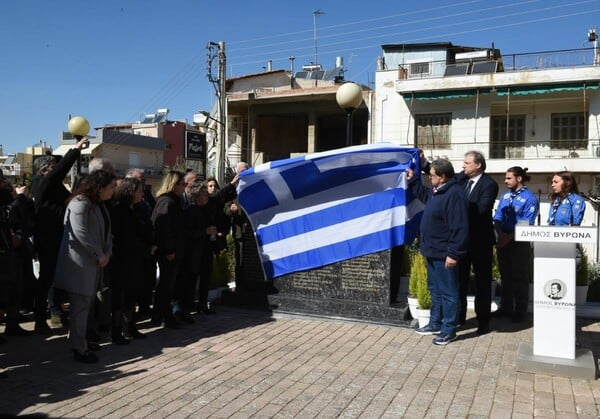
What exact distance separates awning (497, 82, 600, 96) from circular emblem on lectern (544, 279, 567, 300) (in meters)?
22.9

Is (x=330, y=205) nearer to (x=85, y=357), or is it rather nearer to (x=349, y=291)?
(x=349, y=291)

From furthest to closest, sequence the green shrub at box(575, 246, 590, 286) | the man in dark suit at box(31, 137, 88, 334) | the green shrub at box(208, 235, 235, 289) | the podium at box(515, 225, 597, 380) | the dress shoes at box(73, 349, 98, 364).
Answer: the green shrub at box(208, 235, 235, 289)
the green shrub at box(575, 246, 590, 286)
the man in dark suit at box(31, 137, 88, 334)
the dress shoes at box(73, 349, 98, 364)
the podium at box(515, 225, 597, 380)

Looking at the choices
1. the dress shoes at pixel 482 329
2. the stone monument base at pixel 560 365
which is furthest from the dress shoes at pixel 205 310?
the stone monument base at pixel 560 365

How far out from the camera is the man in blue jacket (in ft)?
18.9

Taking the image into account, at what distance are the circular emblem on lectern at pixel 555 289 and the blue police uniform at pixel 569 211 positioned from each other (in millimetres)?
1472

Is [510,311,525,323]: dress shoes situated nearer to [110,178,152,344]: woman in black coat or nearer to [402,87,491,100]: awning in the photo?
[110,178,152,344]: woman in black coat

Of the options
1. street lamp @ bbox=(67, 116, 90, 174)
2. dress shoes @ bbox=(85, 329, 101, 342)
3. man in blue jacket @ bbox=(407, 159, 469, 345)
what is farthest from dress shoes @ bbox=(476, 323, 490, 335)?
street lamp @ bbox=(67, 116, 90, 174)

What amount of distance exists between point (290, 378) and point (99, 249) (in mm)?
2148

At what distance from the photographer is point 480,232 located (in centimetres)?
626

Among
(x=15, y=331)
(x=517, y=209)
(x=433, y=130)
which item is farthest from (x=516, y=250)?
(x=433, y=130)

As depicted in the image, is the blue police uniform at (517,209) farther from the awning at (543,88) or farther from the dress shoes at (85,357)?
the awning at (543,88)

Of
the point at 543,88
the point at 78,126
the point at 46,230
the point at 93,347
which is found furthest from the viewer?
the point at 543,88

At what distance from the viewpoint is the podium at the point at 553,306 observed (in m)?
4.86

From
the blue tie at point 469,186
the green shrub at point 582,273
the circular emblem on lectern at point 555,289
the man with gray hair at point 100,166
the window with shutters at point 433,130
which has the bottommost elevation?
the green shrub at point 582,273
